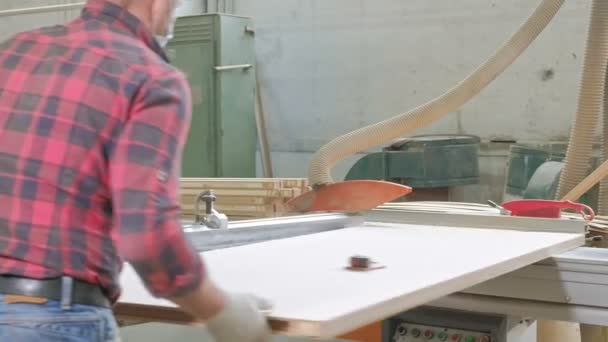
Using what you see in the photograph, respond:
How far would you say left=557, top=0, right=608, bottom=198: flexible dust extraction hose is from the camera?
8.50 feet

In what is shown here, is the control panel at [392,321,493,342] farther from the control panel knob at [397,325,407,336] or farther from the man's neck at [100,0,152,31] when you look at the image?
the man's neck at [100,0,152,31]

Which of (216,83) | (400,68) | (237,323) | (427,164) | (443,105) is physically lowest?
(237,323)

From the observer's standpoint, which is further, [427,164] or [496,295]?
[427,164]

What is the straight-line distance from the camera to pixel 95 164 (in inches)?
38.9

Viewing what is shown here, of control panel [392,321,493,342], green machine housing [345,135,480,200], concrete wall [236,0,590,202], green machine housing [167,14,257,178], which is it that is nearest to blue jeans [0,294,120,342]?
control panel [392,321,493,342]

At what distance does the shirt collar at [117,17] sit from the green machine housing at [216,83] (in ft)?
12.2

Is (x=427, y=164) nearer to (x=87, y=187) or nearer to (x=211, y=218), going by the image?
(x=211, y=218)

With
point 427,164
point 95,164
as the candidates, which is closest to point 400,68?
point 427,164

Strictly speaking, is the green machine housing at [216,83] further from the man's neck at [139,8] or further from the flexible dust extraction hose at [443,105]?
the man's neck at [139,8]

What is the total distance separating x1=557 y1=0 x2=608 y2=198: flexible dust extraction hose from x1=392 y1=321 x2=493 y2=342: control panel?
879mm

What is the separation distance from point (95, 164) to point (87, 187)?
3cm

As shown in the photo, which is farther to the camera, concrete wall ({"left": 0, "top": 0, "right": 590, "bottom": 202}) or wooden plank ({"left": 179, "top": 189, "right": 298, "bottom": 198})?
concrete wall ({"left": 0, "top": 0, "right": 590, "bottom": 202})

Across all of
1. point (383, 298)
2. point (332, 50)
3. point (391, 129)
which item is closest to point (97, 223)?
point (383, 298)

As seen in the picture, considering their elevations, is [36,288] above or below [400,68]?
below
